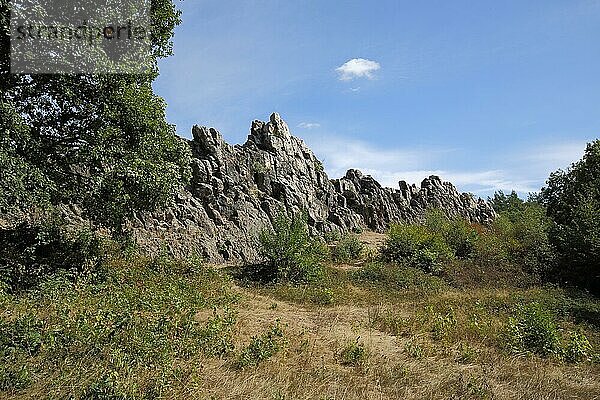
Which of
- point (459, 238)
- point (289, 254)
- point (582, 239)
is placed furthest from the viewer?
point (459, 238)

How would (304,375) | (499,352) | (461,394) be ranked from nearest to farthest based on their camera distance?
(461,394) < (304,375) < (499,352)

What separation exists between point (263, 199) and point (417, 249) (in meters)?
9.50

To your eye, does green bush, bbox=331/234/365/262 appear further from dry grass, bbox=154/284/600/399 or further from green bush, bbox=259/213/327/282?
dry grass, bbox=154/284/600/399

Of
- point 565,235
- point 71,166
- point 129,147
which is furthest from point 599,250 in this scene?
point 71,166

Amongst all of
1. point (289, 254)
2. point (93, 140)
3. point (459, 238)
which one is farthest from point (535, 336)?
point (459, 238)

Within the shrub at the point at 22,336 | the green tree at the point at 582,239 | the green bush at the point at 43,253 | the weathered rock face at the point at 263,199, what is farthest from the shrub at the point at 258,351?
the green tree at the point at 582,239

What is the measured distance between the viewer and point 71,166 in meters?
11.1

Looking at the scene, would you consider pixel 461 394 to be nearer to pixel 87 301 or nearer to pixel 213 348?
pixel 213 348

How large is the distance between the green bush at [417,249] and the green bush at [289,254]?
5.20 meters

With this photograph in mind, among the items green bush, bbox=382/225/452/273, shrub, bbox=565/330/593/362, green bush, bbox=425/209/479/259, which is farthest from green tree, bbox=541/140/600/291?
shrub, bbox=565/330/593/362

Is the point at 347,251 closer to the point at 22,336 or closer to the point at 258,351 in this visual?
the point at 258,351

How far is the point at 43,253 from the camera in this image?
39.0ft

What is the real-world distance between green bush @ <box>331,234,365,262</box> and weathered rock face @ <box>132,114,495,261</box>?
356 centimetres

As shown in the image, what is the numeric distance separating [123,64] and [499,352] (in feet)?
33.0
